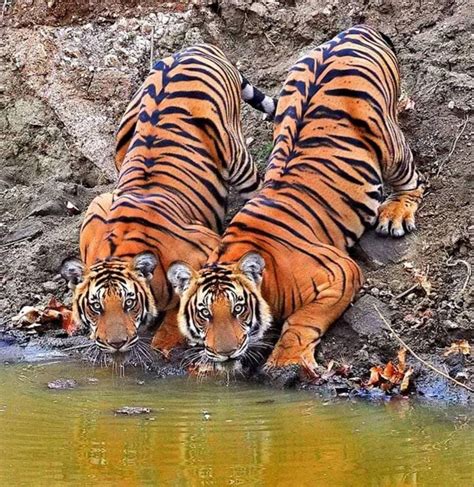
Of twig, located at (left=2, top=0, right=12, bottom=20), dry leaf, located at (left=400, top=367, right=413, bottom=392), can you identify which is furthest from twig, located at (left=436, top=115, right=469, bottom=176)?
twig, located at (left=2, top=0, right=12, bottom=20)

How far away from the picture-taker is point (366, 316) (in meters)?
7.07

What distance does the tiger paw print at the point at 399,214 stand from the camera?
781 cm

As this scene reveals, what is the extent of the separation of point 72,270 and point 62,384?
739 mm

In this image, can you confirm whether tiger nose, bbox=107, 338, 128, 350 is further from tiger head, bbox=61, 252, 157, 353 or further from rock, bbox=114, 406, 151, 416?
rock, bbox=114, 406, 151, 416

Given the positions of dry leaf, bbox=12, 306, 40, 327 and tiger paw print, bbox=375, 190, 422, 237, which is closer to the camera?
tiger paw print, bbox=375, 190, 422, 237

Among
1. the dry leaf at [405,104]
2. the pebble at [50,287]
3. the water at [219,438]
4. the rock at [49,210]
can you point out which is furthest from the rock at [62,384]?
the dry leaf at [405,104]

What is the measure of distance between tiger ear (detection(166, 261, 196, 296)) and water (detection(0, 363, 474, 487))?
527 mm

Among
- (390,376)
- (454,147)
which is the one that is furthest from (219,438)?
(454,147)

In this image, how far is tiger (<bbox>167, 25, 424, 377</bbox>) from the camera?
22.3 feet

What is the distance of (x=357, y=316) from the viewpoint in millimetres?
7090

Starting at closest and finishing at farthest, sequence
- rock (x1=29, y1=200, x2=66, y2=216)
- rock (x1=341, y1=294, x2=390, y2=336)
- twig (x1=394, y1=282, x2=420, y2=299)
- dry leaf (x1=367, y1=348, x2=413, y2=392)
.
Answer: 1. dry leaf (x1=367, y1=348, x2=413, y2=392)
2. rock (x1=341, y1=294, x2=390, y2=336)
3. twig (x1=394, y1=282, x2=420, y2=299)
4. rock (x1=29, y1=200, x2=66, y2=216)

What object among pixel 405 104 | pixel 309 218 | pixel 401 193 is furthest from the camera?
pixel 405 104

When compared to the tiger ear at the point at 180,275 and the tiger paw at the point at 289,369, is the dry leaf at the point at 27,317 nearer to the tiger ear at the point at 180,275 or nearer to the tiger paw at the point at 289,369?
the tiger ear at the point at 180,275

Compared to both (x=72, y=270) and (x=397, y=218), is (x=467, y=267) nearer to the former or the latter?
(x=397, y=218)
